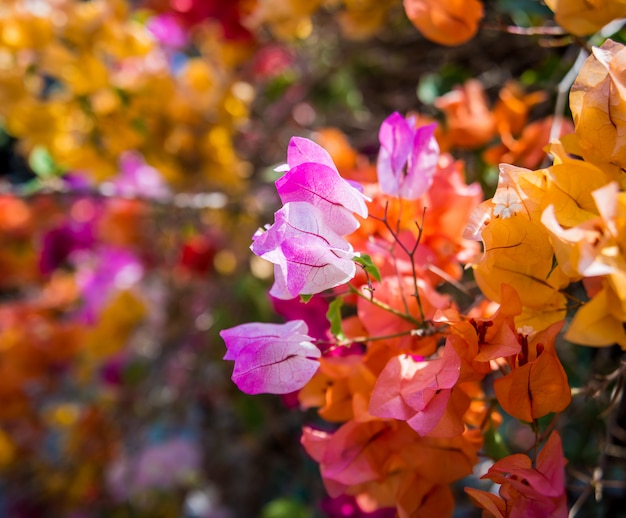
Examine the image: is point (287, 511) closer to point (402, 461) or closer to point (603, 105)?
point (402, 461)

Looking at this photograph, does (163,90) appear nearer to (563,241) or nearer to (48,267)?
(48,267)

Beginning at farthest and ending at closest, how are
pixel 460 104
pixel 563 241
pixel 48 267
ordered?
pixel 48 267, pixel 460 104, pixel 563 241

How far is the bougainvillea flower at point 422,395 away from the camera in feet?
0.93

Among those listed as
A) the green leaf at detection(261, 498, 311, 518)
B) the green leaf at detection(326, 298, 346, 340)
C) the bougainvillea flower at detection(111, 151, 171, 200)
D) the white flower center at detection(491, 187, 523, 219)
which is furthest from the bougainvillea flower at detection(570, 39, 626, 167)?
the bougainvillea flower at detection(111, 151, 171, 200)

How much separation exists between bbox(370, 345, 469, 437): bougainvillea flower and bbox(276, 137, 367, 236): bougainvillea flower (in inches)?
3.1

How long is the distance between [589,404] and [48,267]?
95 centimetres

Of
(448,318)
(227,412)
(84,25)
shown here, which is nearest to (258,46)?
(84,25)

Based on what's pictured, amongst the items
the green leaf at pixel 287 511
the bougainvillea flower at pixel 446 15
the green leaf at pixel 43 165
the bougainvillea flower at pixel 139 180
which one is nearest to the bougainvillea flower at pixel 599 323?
the bougainvillea flower at pixel 446 15

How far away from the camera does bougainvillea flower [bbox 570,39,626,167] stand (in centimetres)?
28

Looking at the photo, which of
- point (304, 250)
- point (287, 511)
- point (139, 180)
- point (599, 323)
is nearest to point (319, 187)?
point (304, 250)

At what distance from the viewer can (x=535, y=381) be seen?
289 mm

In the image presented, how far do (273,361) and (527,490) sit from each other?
136mm

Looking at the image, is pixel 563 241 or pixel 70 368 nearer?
pixel 563 241

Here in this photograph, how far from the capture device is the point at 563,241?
0.25 metres
